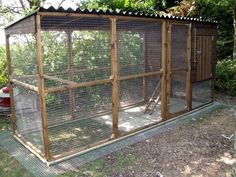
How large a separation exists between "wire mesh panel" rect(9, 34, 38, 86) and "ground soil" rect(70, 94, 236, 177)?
177 cm

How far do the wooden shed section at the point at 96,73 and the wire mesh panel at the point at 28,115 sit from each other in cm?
2

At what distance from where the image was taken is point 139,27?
5.57 meters

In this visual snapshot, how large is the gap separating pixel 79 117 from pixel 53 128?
21.3 inches

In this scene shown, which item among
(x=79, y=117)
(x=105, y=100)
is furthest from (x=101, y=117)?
(x=105, y=100)

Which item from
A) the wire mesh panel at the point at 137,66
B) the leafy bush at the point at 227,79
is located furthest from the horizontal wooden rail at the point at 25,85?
the leafy bush at the point at 227,79

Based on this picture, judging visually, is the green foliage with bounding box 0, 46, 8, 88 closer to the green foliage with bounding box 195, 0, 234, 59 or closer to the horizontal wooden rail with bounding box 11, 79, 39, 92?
the horizontal wooden rail with bounding box 11, 79, 39, 92

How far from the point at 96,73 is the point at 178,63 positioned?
1990 millimetres

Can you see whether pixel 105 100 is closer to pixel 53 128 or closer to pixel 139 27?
pixel 53 128

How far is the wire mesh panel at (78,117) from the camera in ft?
14.4

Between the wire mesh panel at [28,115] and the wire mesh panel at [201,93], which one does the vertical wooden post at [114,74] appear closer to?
the wire mesh panel at [28,115]

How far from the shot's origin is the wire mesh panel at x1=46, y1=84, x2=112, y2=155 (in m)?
4.39

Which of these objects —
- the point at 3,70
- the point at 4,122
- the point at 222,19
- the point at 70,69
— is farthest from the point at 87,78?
the point at 222,19

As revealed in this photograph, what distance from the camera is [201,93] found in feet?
21.9

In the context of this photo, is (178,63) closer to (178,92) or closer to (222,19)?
(178,92)
